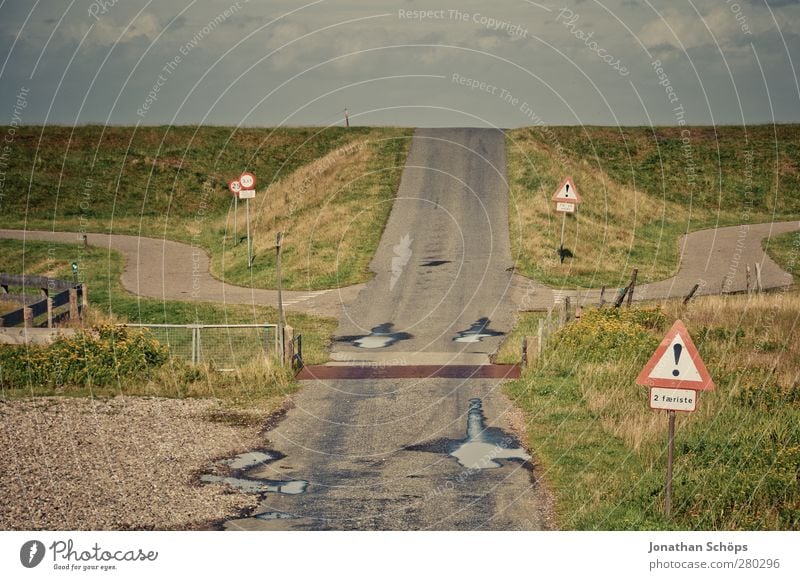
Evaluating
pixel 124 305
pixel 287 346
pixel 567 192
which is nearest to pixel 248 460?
pixel 287 346

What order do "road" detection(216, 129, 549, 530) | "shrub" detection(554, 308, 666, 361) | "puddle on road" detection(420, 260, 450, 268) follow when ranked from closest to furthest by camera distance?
"road" detection(216, 129, 549, 530)
"shrub" detection(554, 308, 666, 361)
"puddle on road" detection(420, 260, 450, 268)

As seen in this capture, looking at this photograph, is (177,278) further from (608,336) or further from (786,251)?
(786,251)

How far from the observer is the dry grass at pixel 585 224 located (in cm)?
4459

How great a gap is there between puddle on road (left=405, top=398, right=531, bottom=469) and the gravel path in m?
3.78

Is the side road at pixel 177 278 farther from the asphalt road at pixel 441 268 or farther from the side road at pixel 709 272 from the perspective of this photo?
the side road at pixel 709 272

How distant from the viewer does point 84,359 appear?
82.8 ft

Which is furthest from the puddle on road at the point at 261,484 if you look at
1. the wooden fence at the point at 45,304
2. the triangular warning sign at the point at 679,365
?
the wooden fence at the point at 45,304

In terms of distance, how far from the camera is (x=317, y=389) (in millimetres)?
25250

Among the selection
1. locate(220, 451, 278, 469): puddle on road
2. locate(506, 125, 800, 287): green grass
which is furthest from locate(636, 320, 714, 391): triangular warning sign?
locate(506, 125, 800, 287): green grass

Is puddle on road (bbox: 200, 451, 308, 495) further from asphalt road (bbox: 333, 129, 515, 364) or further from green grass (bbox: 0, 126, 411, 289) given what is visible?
green grass (bbox: 0, 126, 411, 289)

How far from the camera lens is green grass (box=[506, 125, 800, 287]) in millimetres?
46344

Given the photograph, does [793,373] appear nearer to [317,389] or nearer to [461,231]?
[317,389]

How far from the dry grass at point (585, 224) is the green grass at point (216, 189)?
7.32m
